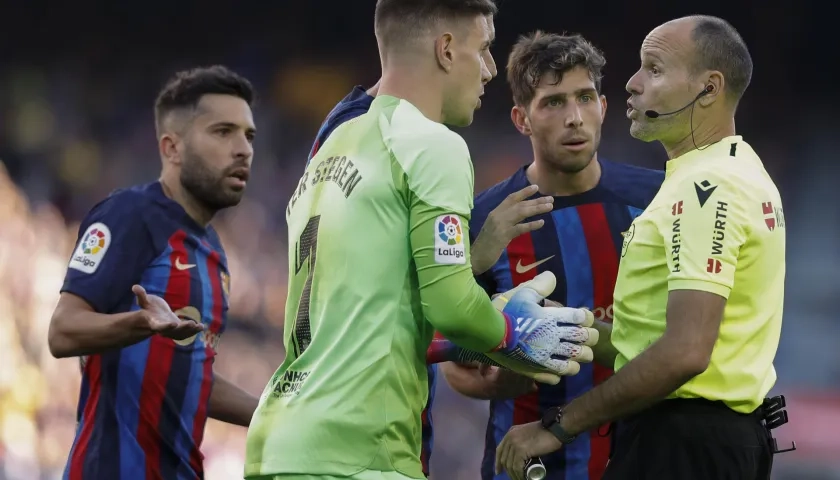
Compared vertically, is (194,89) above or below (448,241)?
above

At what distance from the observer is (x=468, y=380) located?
448cm

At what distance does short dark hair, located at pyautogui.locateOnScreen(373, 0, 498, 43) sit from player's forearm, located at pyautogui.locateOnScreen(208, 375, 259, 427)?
2.36 meters

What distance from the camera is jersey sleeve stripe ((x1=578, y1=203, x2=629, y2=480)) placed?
170 inches

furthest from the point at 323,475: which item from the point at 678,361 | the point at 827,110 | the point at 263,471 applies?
the point at 827,110

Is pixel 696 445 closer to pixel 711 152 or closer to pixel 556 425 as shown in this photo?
pixel 556 425

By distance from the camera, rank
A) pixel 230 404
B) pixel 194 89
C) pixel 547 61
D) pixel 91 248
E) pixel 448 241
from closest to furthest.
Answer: pixel 448 241
pixel 547 61
pixel 91 248
pixel 230 404
pixel 194 89

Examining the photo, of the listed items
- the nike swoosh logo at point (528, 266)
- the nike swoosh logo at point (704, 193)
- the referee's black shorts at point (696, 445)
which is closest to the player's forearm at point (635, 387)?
the referee's black shorts at point (696, 445)

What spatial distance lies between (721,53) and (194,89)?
2.96m

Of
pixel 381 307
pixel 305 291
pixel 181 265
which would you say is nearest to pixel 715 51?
pixel 381 307

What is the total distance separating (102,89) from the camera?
36.5 feet

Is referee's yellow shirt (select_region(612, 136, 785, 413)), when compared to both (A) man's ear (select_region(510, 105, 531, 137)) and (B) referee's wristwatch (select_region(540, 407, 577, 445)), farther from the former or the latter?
(A) man's ear (select_region(510, 105, 531, 137))

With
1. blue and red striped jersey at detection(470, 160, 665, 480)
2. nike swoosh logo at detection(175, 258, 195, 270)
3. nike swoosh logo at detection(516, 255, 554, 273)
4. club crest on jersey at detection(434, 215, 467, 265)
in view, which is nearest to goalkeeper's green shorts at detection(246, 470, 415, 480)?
club crest on jersey at detection(434, 215, 467, 265)

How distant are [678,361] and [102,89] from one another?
8986 millimetres

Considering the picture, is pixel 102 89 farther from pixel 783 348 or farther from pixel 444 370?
pixel 444 370
